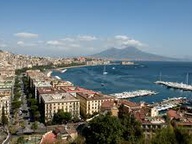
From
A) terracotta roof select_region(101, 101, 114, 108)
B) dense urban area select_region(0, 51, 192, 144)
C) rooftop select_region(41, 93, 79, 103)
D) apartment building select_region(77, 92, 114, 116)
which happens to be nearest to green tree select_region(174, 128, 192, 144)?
dense urban area select_region(0, 51, 192, 144)

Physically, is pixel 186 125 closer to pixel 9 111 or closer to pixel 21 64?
pixel 9 111

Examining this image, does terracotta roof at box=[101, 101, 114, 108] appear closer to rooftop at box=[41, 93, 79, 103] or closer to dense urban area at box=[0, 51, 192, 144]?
dense urban area at box=[0, 51, 192, 144]

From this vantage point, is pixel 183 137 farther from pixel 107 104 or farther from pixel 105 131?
pixel 107 104

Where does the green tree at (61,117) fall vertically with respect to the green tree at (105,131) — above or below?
below

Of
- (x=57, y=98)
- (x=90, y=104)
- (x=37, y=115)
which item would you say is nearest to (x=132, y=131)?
(x=90, y=104)

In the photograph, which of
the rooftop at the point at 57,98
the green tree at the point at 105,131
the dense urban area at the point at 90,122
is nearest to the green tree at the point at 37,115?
the dense urban area at the point at 90,122

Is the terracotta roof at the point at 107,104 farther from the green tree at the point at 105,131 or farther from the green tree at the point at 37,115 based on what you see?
the green tree at the point at 105,131
